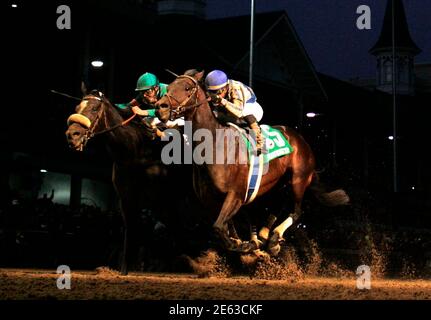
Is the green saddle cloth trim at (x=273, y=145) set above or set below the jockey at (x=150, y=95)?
below

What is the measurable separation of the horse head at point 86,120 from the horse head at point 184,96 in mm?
1039

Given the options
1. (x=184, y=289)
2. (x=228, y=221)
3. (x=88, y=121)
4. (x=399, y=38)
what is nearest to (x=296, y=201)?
(x=228, y=221)

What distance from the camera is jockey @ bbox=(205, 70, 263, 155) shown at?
36.8ft

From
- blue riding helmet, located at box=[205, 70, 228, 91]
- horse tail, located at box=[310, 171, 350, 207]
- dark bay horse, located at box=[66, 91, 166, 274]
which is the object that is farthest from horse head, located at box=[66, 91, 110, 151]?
horse tail, located at box=[310, 171, 350, 207]

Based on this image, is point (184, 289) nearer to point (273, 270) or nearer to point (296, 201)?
point (273, 270)

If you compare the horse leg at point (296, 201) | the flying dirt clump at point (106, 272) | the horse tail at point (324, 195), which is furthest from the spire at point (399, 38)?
the flying dirt clump at point (106, 272)

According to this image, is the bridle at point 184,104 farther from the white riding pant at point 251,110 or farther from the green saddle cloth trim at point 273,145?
the white riding pant at point 251,110

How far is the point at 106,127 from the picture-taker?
11.4 meters

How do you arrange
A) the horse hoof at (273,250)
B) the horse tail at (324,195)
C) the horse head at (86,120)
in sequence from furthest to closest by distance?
the horse tail at (324,195)
the horse hoof at (273,250)
the horse head at (86,120)

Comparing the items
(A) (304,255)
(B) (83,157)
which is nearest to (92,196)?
(B) (83,157)

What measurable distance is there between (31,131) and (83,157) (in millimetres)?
2022

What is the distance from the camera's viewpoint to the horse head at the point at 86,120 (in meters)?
10.9

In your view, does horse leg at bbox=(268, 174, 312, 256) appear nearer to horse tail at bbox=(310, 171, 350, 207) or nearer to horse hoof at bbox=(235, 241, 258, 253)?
horse tail at bbox=(310, 171, 350, 207)
